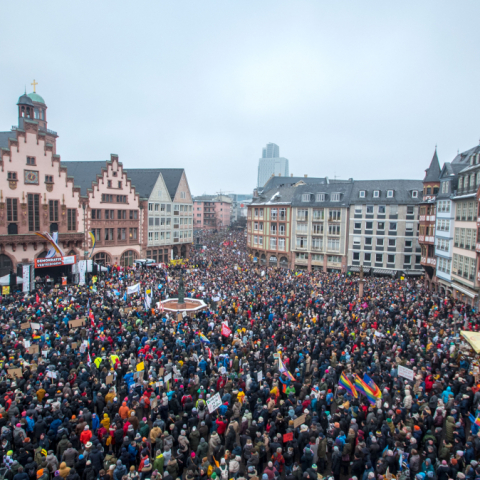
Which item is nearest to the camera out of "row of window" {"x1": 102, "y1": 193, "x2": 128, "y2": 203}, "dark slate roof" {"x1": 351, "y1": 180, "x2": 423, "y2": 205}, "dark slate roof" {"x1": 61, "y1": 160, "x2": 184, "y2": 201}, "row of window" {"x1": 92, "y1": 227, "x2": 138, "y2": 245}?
"row of window" {"x1": 92, "y1": 227, "x2": 138, "y2": 245}

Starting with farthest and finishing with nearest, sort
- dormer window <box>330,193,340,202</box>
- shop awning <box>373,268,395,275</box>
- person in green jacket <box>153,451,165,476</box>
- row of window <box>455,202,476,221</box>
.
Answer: dormer window <box>330,193,340,202</box> → shop awning <box>373,268,395,275</box> → row of window <box>455,202,476,221</box> → person in green jacket <box>153,451,165,476</box>

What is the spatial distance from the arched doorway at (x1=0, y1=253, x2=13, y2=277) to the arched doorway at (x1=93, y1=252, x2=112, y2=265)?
34.8ft

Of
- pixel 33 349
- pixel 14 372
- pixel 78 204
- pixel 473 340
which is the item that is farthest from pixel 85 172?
pixel 473 340

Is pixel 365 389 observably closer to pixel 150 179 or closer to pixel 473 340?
pixel 473 340

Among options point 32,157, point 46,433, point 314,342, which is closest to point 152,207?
point 32,157

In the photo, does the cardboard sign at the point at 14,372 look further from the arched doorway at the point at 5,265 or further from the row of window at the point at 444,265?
the row of window at the point at 444,265

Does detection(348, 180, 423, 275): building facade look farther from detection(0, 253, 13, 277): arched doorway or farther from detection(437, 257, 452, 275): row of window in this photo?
detection(0, 253, 13, 277): arched doorway

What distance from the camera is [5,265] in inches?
1535

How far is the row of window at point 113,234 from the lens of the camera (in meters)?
48.5

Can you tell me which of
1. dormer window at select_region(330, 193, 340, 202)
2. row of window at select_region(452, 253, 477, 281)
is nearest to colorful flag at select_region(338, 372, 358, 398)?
row of window at select_region(452, 253, 477, 281)

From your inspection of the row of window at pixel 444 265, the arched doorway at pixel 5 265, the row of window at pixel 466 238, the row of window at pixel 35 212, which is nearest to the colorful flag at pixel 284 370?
the row of window at pixel 466 238

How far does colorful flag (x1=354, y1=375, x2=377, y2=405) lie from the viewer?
45.9ft

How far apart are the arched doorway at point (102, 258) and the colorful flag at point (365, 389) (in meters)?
41.1

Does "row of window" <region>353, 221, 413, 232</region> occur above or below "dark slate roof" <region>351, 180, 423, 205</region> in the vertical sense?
below
